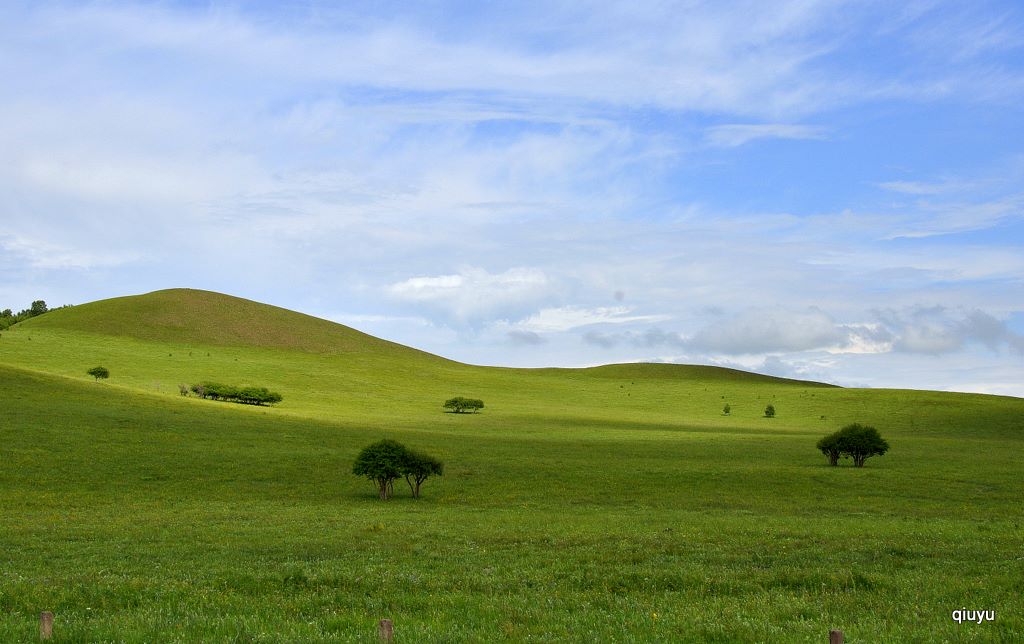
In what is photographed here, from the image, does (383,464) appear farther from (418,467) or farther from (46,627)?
(46,627)

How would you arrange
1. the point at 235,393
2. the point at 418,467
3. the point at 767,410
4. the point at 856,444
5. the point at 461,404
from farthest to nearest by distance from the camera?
the point at 767,410
the point at 461,404
the point at 235,393
the point at 856,444
the point at 418,467

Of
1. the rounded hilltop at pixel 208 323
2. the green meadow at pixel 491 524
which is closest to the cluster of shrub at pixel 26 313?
the rounded hilltop at pixel 208 323

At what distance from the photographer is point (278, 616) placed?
13086 mm

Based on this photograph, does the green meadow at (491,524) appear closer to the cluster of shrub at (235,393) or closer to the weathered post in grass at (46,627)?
the weathered post in grass at (46,627)

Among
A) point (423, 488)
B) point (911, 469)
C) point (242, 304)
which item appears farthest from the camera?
point (242, 304)

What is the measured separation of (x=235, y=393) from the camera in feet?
295

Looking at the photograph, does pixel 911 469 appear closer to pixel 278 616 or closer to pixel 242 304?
pixel 278 616

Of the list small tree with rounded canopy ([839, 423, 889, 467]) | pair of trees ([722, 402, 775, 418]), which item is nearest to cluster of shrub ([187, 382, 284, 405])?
pair of trees ([722, 402, 775, 418])

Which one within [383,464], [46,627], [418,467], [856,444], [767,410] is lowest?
[46,627]

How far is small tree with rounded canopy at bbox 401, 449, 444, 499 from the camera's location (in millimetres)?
40750

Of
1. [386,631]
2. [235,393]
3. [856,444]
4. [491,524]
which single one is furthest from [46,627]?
[235,393]

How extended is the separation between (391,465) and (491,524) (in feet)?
42.7

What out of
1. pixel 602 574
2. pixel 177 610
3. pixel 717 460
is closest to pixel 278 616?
pixel 177 610

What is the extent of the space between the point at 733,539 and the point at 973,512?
56.4 feet
